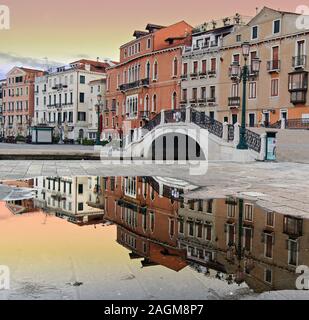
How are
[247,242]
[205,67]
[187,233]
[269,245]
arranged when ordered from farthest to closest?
[205,67] → [187,233] → [247,242] → [269,245]

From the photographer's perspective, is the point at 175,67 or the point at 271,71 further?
the point at 175,67

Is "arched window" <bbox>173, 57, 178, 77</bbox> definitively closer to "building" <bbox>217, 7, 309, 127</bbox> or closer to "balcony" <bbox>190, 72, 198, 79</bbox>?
"balcony" <bbox>190, 72, 198, 79</bbox>

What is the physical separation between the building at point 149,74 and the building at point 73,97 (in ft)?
39.9

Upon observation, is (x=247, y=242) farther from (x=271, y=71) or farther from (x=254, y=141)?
(x=271, y=71)

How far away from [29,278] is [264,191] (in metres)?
7.54

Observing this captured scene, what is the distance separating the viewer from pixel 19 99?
89.9 meters

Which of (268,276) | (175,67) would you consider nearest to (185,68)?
(175,67)

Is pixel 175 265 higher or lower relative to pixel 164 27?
lower

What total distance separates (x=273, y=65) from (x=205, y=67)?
906 cm

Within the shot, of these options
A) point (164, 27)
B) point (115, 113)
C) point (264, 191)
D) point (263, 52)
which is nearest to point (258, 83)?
point (263, 52)

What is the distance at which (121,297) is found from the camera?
3770mm

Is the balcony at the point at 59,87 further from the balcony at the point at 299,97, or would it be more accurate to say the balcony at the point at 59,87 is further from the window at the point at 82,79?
the balcony at the point at 299,97

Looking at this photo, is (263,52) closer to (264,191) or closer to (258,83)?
(258,83)

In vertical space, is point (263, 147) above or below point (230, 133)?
below
